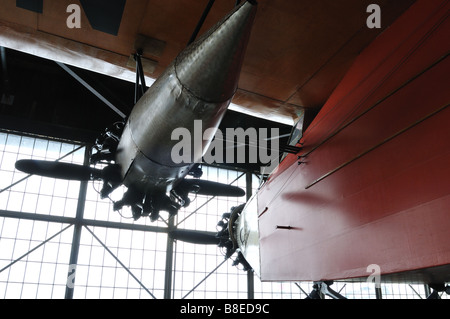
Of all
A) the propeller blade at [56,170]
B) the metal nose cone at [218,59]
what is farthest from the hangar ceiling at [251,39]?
the metal nose cone at [218,59]

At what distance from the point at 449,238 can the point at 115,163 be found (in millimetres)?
4011

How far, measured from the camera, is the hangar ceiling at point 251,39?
4.82 meters

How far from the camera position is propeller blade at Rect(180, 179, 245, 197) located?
18.4 ft

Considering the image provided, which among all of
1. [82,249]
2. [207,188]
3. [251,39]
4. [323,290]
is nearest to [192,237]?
[207,188]

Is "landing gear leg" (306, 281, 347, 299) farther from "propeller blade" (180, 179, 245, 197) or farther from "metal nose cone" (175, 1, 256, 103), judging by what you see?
"metal nose cone" (175, 1, 256, 103)

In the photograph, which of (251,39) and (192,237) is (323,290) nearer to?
(251,39)

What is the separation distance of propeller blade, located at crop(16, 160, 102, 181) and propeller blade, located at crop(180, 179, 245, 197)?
125cm

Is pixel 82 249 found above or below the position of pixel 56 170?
above

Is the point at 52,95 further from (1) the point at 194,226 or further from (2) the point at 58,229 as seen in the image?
(1) the point at 194,226

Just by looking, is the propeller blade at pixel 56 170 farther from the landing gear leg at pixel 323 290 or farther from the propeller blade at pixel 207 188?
the landing gear leg at pixel 323 290

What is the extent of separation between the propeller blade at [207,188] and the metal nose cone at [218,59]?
2.27 metres

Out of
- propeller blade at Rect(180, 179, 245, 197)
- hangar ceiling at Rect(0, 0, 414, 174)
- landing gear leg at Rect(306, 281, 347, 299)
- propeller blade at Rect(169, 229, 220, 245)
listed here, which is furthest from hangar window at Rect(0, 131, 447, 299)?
landing gear leg at Rect(306, 281, 347, 299)

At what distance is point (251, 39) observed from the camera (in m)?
5.32

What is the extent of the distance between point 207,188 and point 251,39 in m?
2.25
